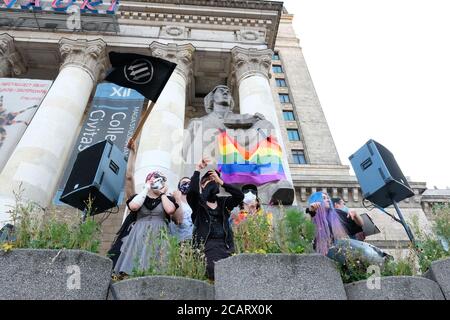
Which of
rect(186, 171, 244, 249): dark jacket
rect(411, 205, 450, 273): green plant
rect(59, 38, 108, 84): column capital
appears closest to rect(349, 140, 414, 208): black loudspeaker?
rect(411, 205, 450, 273): green plant

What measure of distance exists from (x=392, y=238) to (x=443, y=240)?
14.1m

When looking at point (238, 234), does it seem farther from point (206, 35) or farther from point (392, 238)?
point (206, 35)

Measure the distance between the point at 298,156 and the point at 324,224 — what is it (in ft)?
104

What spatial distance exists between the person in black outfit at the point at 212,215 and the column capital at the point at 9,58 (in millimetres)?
17227

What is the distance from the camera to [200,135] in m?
A: 10.8

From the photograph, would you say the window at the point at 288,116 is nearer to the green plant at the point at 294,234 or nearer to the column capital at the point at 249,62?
the column capital at the point at 249,62

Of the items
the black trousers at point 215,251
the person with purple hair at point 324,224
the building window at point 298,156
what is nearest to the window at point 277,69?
the building window at point 298,156

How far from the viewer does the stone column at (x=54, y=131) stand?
11414mm

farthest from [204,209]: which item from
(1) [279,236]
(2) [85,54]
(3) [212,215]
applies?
(2) [85,54]

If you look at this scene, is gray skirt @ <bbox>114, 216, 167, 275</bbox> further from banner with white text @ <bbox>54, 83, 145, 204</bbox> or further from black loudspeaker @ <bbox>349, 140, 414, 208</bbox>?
banner with white text @ <bbox>54, 83, 145, 204</bbox>

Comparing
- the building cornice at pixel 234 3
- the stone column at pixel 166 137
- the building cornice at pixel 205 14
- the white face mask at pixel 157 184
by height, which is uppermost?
the building cornice at pixel 234 3

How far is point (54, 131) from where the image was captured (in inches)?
520

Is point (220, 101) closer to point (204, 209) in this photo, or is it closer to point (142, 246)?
point (204, 209)

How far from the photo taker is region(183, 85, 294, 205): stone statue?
31.2ft
